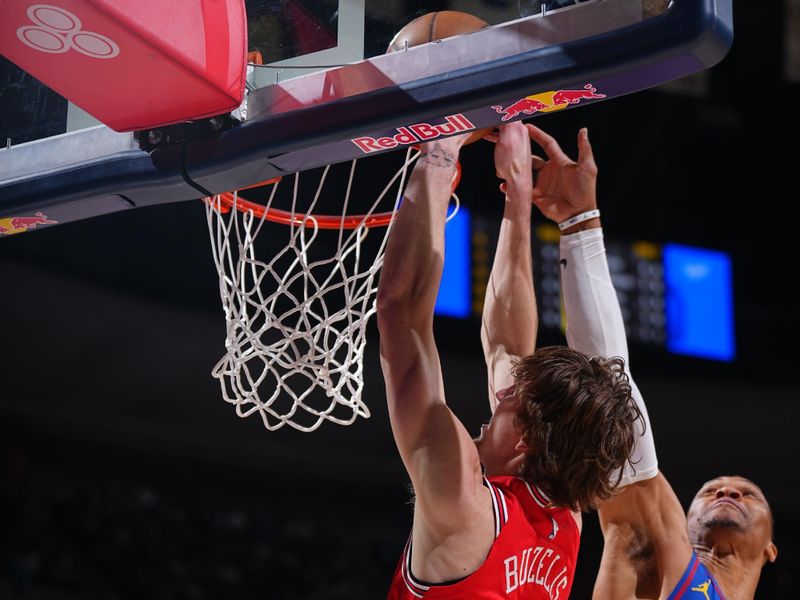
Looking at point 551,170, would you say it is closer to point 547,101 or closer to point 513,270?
point 513,270

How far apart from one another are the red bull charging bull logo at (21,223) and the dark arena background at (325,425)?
3.98 meters

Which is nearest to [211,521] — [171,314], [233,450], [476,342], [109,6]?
[233,450]

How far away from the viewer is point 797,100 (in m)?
8.04

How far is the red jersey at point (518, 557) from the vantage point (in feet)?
6.52

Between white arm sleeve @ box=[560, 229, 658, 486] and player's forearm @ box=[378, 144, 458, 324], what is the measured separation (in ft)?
2.36

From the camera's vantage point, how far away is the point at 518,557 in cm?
205

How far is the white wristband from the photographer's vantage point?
2.83 meters

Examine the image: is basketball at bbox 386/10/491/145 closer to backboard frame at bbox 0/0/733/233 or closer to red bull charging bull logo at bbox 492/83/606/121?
backboard frame at bbox 0/0/733/233

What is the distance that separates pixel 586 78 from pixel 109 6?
2.91 feet

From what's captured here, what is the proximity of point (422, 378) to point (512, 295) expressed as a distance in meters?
0.83

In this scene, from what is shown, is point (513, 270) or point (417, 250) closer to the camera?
point (417, 250)

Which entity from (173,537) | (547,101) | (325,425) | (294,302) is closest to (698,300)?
(325,425)

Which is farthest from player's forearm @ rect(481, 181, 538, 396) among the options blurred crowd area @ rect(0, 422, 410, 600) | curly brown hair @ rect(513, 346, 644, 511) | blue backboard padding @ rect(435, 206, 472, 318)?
blurred crowd area @ rect(0, 422, 410, 600)

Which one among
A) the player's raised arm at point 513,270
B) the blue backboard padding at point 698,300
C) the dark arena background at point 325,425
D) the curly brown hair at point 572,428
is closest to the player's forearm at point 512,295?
the player's raised arm at point 513,270
